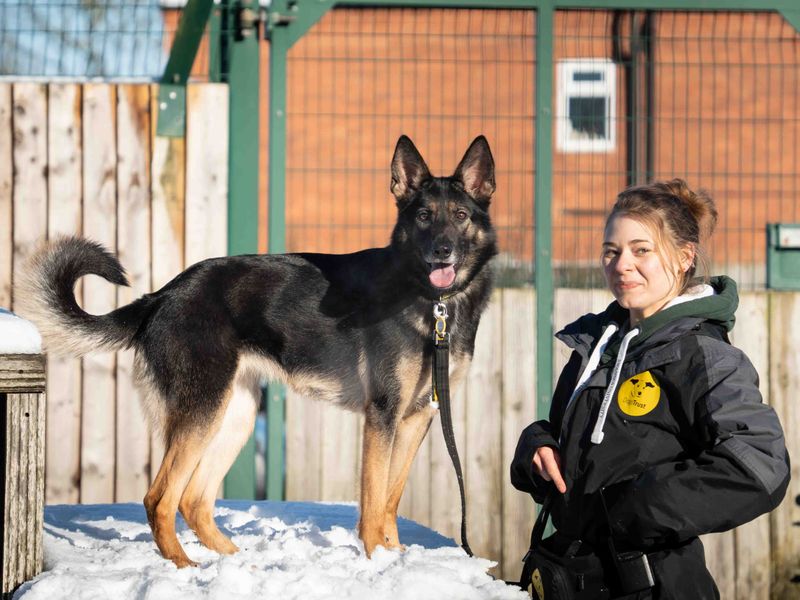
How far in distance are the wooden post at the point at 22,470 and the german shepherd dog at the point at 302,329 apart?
0.57 m

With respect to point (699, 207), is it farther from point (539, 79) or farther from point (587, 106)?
point (587, 106)

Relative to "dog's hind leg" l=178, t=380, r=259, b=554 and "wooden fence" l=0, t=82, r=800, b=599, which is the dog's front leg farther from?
"wooden fence" l=0, t=82, r=800, b=599

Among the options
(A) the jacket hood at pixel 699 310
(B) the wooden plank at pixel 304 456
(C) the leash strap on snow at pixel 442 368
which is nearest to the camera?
(A) the jacket hood at pixel 699 310

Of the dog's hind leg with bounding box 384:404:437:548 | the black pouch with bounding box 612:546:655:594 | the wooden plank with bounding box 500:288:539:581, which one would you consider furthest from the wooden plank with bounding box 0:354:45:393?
the wooden plank with bounding box 500:288:539:581

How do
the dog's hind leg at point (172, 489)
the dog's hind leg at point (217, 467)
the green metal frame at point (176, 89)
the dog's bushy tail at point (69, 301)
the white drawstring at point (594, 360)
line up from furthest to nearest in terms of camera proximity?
the green metal frame at point (176, 89) → the dog's hind leg at point (217, 467) → the dog's bushy tail at point (69, 301) → the dog's hind leg at point (172, 489) → the white drawstring at point (594, 360)

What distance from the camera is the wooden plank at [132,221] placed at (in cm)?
480

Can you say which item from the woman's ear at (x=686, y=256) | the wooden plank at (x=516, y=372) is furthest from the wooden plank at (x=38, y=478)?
the wooden plank at (x=516, y=372)

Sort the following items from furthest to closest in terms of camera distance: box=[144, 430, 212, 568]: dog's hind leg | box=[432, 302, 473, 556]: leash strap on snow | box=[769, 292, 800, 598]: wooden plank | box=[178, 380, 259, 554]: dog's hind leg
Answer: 1. box=[769, 292, 800, 598]: wooden plank
2. box=[178, 380, 259, 554]: dog's hind leg
3. box=[144, 430, 212, 568]: dog's hind leg
4. box=[432, 302, 473, 556]: leash strap on snow

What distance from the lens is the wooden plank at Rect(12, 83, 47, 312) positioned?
477 cm

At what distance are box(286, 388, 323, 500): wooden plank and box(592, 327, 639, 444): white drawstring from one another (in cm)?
294

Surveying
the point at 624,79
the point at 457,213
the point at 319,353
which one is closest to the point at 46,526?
the point at 319,353

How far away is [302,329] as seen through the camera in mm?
3473

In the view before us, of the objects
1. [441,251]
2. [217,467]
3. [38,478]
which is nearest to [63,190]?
[217,467]

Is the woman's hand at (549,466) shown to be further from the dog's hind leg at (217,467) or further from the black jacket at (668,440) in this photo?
the dog's hind leg at (217,467)
